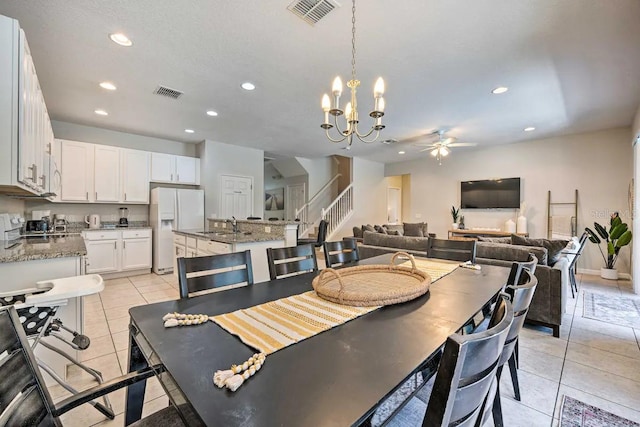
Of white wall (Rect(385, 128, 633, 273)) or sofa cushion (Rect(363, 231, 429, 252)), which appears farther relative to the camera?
white wall (Rect(385, 128, 633, 273))

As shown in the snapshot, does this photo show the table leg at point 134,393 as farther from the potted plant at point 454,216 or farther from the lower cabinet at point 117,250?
the potted plant at point 454,216

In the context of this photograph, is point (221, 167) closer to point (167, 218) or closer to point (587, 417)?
point (167, 218)

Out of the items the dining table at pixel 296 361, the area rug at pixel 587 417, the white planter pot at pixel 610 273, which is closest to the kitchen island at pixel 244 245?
the dining table at pixel 296 361

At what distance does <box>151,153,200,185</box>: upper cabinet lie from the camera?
551 cm

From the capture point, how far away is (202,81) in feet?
10.9

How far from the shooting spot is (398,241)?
4.03 metres

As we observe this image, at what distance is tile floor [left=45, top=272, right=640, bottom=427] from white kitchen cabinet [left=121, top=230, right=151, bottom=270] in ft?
5.17

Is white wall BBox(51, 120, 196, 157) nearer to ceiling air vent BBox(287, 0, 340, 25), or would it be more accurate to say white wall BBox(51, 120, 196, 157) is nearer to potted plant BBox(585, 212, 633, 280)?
ceiling air vent BBox(287, 0, 340, 25)

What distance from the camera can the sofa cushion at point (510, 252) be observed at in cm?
291

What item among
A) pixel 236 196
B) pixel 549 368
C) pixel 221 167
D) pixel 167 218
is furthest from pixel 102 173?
pixel 549 368

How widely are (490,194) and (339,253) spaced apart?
601 cm

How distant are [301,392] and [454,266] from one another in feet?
6.25

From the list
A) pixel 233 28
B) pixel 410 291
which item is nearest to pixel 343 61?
pixel 233 28

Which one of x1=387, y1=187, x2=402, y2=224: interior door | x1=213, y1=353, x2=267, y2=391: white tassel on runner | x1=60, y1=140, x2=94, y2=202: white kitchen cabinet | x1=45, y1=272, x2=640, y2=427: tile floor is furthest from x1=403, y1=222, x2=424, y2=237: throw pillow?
x1=60, y1=140, x2=94, y2=202: white kitchen cabinet
